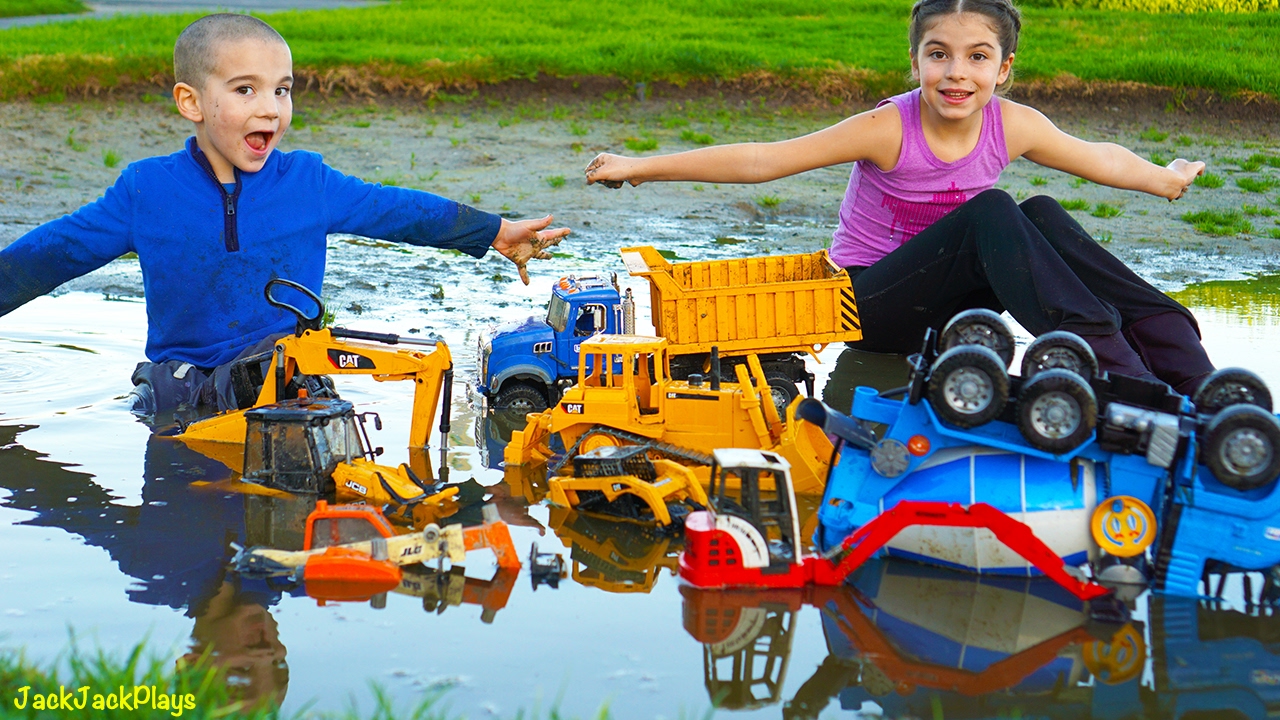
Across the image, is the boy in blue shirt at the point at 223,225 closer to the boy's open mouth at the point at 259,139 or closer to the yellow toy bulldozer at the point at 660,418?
the boy's open mouth at the point at 259,139

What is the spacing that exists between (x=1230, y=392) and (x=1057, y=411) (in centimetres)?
67

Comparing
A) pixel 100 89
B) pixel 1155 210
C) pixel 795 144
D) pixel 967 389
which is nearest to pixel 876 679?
pixel 967 389

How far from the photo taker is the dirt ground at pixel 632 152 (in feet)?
35.6

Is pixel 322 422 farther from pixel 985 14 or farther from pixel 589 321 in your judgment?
pixel 985 14

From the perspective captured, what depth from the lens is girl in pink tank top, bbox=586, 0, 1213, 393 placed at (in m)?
5.12

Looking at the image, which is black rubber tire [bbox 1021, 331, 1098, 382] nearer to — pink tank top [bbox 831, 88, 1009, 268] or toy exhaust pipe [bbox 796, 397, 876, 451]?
toy exhaust pipe [bbox 796, 397, 876, 451]

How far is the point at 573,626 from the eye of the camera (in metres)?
3.59

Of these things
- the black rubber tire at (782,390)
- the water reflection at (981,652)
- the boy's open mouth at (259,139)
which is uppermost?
the boy's open mouth at (259,139)

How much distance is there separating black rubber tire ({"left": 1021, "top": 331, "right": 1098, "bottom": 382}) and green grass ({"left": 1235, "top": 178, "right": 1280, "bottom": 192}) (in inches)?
414

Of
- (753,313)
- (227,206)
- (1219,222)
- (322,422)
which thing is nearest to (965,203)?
(753,313)

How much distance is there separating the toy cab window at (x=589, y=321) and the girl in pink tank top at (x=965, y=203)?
30.6 inches


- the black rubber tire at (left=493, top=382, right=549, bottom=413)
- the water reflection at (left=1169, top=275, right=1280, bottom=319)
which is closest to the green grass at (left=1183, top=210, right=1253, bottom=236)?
the water reflection at (left=1169, top=275, right=1280, bottom=319)

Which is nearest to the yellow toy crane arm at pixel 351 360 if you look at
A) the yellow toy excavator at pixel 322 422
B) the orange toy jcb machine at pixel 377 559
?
the yellow toy excavator at pixel 322 422

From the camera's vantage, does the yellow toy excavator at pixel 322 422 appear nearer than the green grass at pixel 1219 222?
Yes
